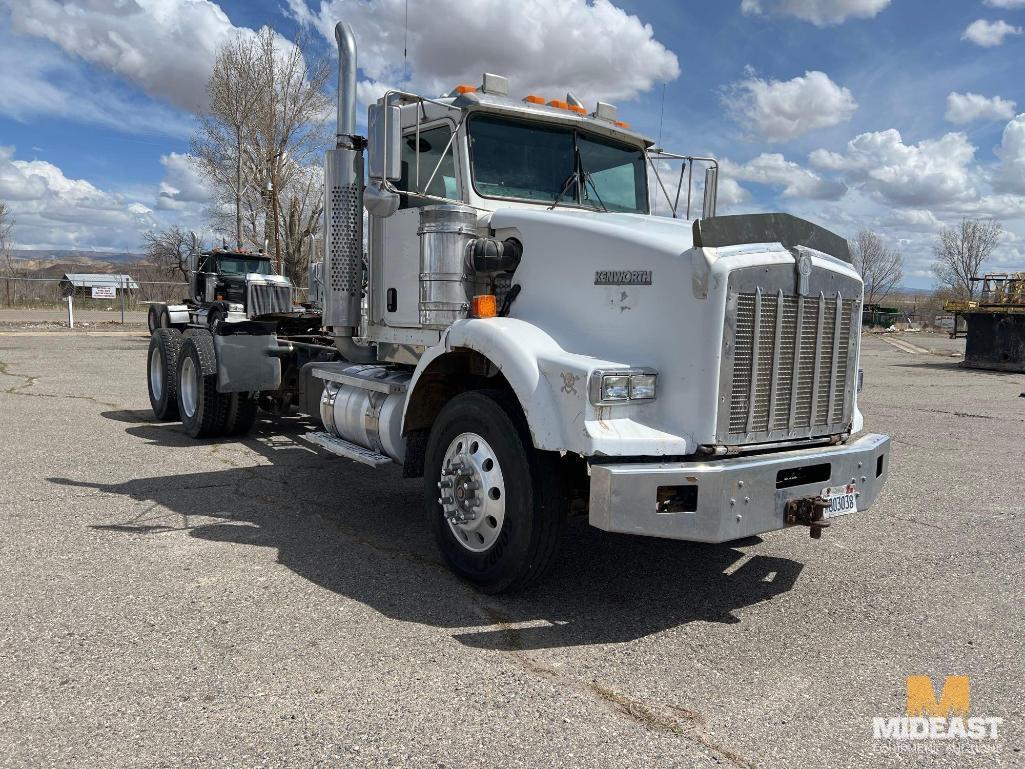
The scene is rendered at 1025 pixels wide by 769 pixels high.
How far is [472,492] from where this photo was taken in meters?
4.18

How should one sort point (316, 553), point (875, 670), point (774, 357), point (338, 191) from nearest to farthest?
point (875, 670)
point (774, 357)
point (316, 553)
point (338, 191)

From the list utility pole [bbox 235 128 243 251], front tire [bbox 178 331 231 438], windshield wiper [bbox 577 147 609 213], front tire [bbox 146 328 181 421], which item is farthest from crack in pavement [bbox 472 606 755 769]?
utility pole [bbox 235 128 243 251]

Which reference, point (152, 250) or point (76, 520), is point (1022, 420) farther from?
point (152, 250)

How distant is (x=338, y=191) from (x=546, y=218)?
2191mm

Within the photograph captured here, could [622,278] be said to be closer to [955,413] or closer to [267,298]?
[955,413]

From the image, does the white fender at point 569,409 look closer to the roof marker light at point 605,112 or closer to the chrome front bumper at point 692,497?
the chrome front bumper at point 692,497

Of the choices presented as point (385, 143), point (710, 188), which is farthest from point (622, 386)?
point (710, 188)

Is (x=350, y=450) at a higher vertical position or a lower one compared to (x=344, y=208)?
lower

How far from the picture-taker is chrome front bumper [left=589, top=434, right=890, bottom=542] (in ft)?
11.4

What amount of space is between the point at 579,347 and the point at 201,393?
17.5 ft

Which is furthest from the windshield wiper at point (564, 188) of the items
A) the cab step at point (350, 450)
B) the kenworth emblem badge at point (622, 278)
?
the cab step at point (350, 450)

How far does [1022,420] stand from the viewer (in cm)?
1135

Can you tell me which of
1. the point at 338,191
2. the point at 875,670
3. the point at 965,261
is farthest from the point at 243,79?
the point at 965,261

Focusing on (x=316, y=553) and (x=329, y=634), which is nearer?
(x=329, y=634)
